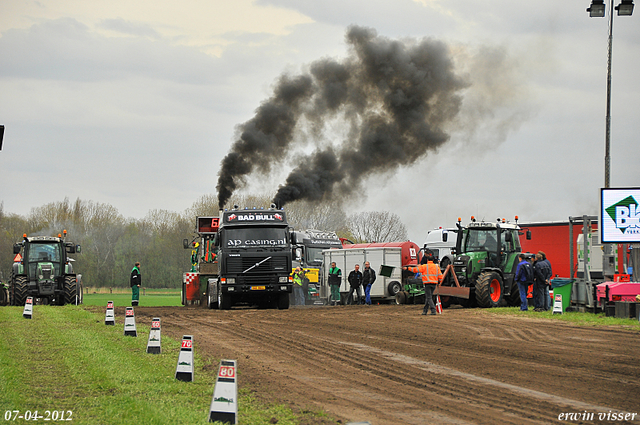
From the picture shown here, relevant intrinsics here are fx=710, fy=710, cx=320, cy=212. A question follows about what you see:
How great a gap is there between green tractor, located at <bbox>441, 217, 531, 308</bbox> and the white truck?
4982 mm

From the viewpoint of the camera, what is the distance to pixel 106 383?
9.45 meters

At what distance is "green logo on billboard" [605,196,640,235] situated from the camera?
21.5 metres

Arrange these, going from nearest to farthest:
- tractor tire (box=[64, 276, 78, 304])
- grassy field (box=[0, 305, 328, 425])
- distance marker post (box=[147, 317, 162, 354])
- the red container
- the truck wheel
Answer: grassy field (box=[0, 305, 328, 425]) < distance marker post (box=[147, 317, 162, 354]) < the truck wheel < tractor tire (box=[64, 276, 78, 304]) < the red container

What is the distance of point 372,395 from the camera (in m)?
8.81

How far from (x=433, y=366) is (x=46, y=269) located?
79.0 ft

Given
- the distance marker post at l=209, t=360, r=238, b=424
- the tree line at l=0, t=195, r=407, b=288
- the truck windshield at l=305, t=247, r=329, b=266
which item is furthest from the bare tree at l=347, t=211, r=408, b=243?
the distance marker post at l=209, t=360, r=238, b=424

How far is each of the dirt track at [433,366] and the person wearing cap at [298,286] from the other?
1427 centimetres

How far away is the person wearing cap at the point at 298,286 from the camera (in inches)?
1359

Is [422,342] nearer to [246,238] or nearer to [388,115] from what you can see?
[246,238]

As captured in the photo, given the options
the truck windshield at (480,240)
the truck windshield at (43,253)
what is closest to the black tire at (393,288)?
the truck windshield at (480,240)

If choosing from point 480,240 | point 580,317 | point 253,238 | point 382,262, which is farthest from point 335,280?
point 580,317

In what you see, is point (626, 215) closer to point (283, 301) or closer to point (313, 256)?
point (283, 301)

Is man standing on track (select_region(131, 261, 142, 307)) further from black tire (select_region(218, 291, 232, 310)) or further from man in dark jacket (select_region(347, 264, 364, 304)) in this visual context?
man in dark jacket (select_region(347, 264, 364, 304))

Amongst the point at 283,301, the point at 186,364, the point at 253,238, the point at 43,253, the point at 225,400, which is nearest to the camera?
the point at 225,400
